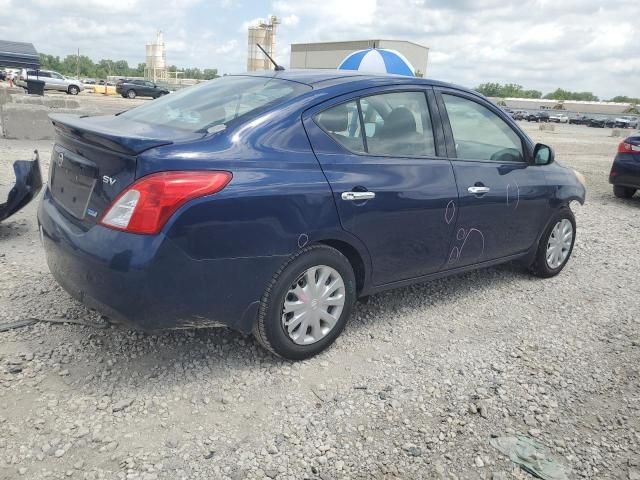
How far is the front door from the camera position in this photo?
3.95m

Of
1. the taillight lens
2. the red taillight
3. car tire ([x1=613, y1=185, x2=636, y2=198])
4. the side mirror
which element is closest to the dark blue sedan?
the taillight lens

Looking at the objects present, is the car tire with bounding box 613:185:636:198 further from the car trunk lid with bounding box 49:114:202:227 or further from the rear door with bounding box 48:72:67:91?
the rear door with bounding box 48:72:67:91

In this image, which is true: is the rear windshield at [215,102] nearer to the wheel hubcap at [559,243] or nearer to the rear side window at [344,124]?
Result: the rear side window at [344,124]

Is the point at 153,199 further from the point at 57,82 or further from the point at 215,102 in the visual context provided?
the point at 57,82

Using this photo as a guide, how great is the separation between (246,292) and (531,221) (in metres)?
2.81

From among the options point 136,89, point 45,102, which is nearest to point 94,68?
point 136,89

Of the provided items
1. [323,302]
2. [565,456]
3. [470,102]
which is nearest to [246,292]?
[323,302]

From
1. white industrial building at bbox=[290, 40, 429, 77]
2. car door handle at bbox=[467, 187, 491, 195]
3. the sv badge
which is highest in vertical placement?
white industrial building at bbox=[290, 40, 429, 77]

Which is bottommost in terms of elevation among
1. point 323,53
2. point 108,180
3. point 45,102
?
point 108,180

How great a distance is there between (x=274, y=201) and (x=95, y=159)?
95 cm

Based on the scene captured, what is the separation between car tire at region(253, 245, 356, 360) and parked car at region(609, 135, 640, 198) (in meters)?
7.81

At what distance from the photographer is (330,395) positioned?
299 centimetres

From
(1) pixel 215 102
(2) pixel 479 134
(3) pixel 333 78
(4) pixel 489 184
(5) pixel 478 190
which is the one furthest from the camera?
(2) pixel 479 134

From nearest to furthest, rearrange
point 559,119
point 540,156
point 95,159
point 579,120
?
point 95,159
point 540,156
point 579,120
point 559,119
